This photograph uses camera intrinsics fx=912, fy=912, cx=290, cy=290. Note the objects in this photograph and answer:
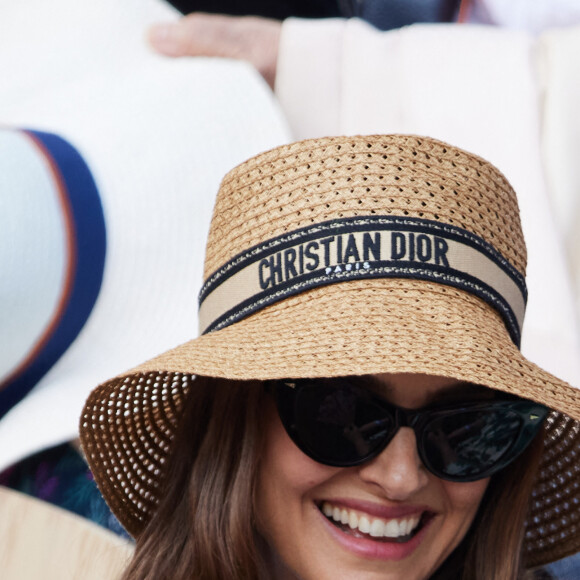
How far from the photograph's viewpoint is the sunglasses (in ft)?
3.09

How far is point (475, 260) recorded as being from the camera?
3.17 ft

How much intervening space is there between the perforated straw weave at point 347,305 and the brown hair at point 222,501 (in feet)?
0.25

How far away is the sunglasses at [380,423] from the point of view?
0.94 metres

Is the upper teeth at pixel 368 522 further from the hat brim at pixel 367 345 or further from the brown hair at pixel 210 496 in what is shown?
the hat brim at pixel 367 345

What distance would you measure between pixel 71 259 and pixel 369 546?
2.18 ft

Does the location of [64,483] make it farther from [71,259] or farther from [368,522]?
[368,522]

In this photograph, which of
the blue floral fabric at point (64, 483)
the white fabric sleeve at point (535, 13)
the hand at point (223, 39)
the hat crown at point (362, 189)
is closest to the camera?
the hat crown at point (362, 189)

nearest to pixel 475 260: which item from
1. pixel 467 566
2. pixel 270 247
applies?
pixel 270 247

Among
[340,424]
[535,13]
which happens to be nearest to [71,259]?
[340,424]

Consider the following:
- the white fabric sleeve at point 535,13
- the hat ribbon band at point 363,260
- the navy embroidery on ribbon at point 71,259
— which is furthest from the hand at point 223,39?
the hat ribbon band at point 363,260

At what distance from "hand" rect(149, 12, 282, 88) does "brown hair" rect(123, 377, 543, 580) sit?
31.4 inches

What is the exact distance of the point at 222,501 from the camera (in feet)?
3.42

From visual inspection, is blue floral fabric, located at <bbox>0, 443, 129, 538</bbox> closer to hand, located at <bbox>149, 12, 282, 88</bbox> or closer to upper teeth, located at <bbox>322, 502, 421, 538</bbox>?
upper teeth, located at <bbox>322, 502, 421, 538</bbox>

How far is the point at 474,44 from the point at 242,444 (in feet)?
3.18
